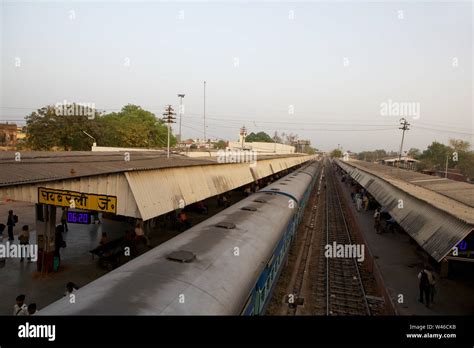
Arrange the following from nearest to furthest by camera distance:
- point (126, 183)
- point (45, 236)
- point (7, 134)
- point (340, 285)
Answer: point (126, 183) < point (45, 236) < point (340, 285) < point (7, 134)

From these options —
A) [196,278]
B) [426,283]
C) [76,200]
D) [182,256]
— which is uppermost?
[76,200]

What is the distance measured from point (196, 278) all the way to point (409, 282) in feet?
40.3

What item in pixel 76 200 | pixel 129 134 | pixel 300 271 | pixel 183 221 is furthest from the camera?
pixel 129 134

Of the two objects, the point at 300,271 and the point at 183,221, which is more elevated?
the point at 183,221

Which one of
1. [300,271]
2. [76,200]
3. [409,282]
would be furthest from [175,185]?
[409,282]

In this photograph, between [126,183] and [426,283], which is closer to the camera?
[426,283]

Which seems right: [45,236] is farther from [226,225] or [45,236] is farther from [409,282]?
[409,282]

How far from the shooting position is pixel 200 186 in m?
19.5

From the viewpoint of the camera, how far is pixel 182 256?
719cm

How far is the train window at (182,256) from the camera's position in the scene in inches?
279
